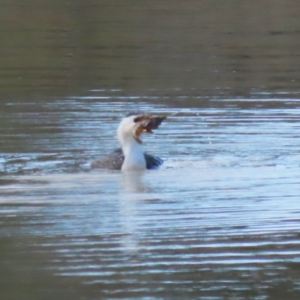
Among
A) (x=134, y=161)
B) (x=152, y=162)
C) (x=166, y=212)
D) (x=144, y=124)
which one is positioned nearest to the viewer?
(x=166, y=212)

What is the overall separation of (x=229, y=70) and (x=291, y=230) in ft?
34.8

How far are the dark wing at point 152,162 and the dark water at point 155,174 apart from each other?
0.10 m

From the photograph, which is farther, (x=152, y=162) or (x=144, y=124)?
(x=144, y=124)

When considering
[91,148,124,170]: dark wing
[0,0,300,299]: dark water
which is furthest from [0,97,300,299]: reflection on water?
[91,148,124,170]: dark wing

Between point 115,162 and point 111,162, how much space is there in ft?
0.18

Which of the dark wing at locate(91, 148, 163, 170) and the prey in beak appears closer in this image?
the dark wing at locate(91, 148, 163, 170)

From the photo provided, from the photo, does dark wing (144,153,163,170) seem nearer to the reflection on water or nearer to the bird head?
the reflection on water

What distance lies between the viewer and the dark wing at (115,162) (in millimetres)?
11344

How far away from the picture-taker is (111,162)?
37.4 feet

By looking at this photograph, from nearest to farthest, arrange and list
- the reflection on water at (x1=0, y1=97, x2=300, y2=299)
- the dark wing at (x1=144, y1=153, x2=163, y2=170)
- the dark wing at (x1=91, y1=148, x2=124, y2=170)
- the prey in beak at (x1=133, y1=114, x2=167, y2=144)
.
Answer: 1. the reflection on water at (x1=0, y1=97, x2=300, y2=299)
2. the dark wing at (x1=91, y1=148, x2=124, y2=170)
3. the dark wing at (x1=144, y1=153, x2=163, y2=170)
4. the prey in beak at (x1=133, y1=114, x2=167, y2=144)

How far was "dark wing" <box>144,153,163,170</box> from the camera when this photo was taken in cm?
1144

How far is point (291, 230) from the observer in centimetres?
859

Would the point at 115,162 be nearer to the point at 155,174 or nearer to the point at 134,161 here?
the point at 134,161

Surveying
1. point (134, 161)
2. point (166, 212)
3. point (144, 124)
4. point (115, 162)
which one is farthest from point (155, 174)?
point (166, 212)
